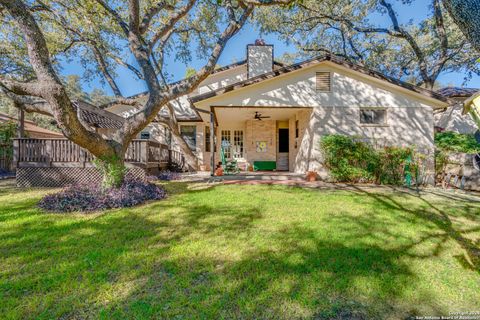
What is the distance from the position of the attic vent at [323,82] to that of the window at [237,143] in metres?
6.19

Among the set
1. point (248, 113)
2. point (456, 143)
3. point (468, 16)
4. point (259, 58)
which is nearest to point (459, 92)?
point (456, 143)

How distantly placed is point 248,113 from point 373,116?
5744mm

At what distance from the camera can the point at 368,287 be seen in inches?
91.4

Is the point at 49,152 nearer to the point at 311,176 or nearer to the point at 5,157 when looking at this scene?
the point at 5,157

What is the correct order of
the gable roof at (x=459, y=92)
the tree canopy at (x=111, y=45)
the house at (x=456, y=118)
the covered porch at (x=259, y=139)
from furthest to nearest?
the gable roof at (x=459, y=92), the house at (x=456, y=118), the covered porch at (x=259, y=139), the tree canopy at (x=111, y=45)

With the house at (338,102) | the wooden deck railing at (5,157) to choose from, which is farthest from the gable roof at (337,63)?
the wooden deck railing at (5,157)

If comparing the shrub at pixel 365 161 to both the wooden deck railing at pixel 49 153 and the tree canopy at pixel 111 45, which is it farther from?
the wooden deck railing at pixel 49 153

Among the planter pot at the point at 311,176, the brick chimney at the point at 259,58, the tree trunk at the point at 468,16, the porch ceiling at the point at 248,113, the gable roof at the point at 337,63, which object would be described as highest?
the brick chimney at the point at 259,58

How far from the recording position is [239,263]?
2.78 meters

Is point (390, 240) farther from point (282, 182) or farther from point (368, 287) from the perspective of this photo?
point (282, 182)

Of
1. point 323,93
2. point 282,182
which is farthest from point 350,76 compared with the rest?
point 282,182

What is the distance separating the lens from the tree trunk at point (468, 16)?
1871 millimetres

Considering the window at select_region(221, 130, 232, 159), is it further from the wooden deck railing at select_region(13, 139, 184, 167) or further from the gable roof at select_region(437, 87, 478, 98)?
the gable roof at select_region(437, 87, 478, 98)

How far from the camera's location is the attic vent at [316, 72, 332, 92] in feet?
31.0
